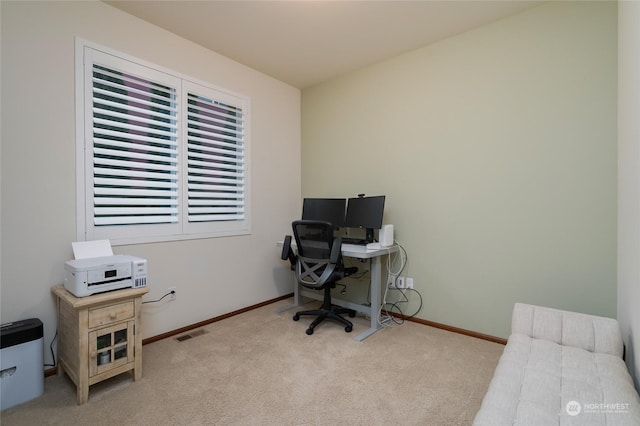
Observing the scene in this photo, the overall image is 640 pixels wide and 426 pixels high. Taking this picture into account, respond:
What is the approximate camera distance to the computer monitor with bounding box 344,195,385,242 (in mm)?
3073

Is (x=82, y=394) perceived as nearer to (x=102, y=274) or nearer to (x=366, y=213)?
(x=102, y=274)

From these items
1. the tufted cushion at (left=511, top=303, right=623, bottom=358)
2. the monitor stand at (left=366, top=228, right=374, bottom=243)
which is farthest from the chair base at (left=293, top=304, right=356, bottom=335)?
the tufted cushion at (left=511, top=303, right=623, bottom=358)

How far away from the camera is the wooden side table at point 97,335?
71.7 inches

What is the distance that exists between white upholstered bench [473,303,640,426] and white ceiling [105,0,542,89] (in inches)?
92.0

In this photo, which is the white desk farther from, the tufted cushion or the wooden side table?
the wooden side table

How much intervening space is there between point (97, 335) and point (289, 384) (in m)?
1.24

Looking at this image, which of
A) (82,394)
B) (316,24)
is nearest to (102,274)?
(82,394)

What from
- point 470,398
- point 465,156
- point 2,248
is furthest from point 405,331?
point 2,248

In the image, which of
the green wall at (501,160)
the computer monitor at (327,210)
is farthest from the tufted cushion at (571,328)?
the computer monitor at (327,210)

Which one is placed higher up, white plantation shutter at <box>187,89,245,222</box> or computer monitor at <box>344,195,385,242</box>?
white plantation shutter at <box>187,89,245,222</box>

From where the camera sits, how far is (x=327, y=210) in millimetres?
3494

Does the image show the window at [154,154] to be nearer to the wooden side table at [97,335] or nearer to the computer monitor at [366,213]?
the wooden side table at [97,335]

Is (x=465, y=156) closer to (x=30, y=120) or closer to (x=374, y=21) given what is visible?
(x=374, y=21)

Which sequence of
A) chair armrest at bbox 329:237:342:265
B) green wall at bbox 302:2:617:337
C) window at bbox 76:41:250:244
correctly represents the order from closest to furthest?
green wall at bbox 302:2:617:337 < window at bbox 76:41:250:244 < chair armrest at bbox 329:237:342:265
